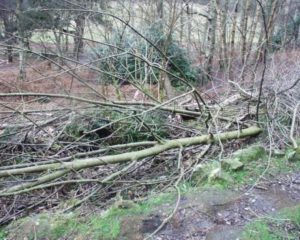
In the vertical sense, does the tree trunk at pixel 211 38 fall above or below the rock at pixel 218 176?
above

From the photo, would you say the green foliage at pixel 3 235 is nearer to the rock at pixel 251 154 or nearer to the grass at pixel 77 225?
the grass at pixel 77 225

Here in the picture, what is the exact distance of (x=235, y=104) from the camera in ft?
22.2

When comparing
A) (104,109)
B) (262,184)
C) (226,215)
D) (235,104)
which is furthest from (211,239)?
(235,104)

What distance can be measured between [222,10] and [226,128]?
26.3 ft

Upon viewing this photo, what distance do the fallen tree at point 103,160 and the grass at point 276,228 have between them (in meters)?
1.63

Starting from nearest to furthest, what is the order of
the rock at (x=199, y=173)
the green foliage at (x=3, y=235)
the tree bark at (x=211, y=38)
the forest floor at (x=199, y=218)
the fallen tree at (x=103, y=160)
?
the forest floor at (x=199, y=218)
the green foliage at (x=3, y=235)
the fallen tree at (x=103, y=160)
the rock at (x=199, y=173)
the tree bark at (x=211, y=38)

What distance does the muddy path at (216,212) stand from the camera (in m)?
3.34

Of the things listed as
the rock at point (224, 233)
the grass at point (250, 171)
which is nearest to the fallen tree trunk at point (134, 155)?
the grass at point (250, 171)

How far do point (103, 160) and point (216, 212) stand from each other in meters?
1.39

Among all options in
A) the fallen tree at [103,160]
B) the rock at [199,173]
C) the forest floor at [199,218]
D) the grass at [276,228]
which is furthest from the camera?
the rock at [199,173]

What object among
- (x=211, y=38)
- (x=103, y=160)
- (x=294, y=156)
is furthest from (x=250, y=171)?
(x=211, y=38)

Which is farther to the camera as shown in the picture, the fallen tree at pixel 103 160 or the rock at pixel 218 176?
the rock at pixel 218 176

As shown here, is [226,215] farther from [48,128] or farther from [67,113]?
[48,128]

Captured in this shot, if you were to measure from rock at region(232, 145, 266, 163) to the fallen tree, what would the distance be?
1.24 ft
